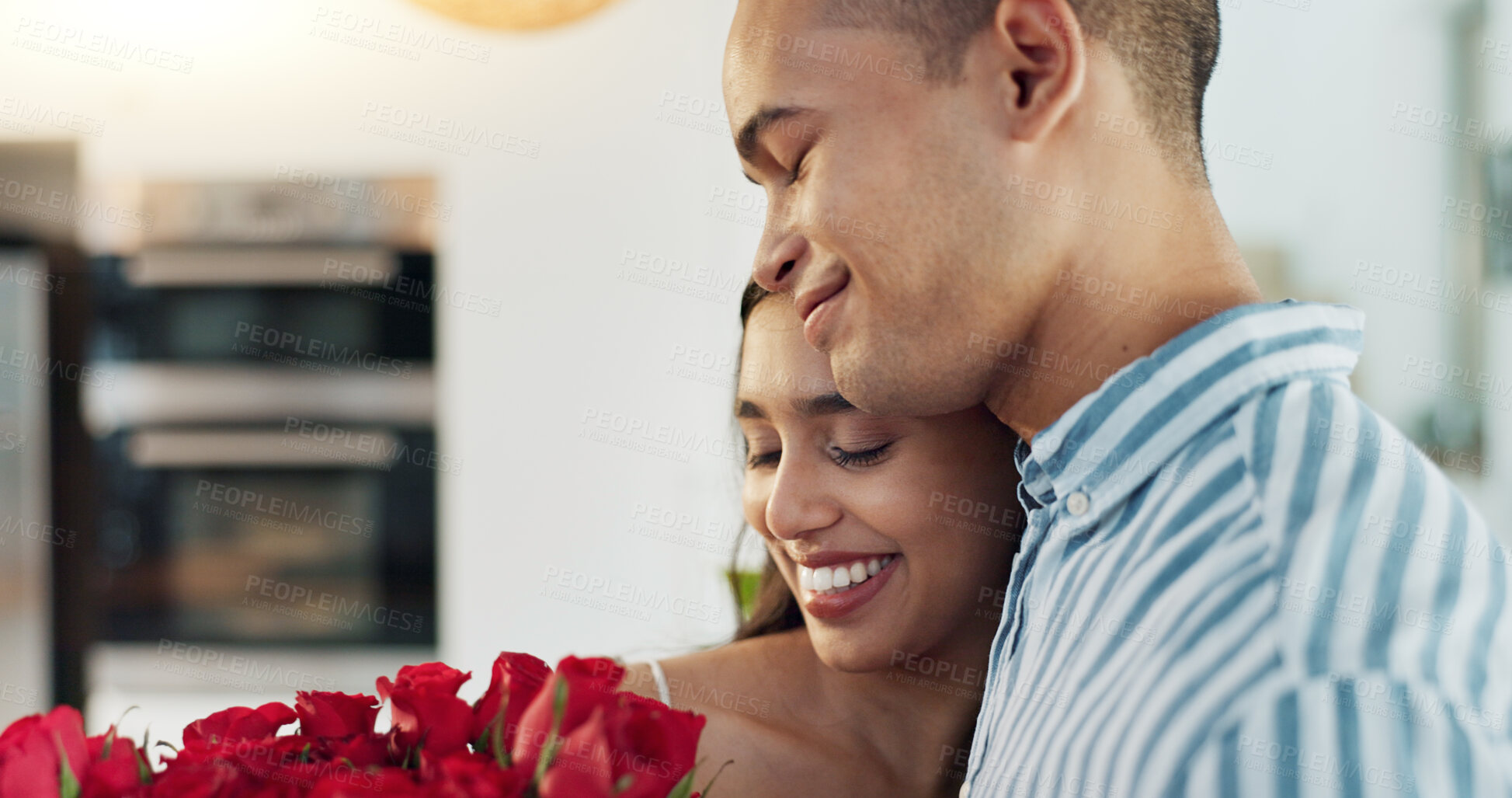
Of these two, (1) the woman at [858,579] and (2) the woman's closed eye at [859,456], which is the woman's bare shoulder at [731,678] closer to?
(1) the woman at [858,579]

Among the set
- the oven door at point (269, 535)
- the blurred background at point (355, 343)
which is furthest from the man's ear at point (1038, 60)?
the oven door at point (269, 535)

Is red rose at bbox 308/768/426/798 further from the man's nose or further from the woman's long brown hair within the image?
the woman's long brown hair

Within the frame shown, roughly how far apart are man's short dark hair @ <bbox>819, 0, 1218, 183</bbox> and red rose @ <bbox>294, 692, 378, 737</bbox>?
548 mm

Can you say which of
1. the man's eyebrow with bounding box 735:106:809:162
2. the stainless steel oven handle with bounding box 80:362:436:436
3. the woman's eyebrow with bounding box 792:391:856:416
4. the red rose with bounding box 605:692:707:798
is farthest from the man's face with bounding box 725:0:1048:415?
the stainless steel oven handle with bounding box 80:362:436:436

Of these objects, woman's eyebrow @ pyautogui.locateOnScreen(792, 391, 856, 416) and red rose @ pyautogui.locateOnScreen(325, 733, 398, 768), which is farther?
woman's eyebrow @ pyautogui.locateOnScreen(792, 391, 856, 416)

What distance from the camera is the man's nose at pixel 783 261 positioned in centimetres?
77

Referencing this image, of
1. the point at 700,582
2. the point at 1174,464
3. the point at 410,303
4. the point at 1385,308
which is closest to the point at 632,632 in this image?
the point at 700,582

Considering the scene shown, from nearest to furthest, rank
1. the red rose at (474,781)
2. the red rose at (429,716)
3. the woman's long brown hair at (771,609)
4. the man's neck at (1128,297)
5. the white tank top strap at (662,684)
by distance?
the red rose at (474,781) → the red rose at (429,716) → the man's neck at (1128,297) → the white tank top strap at (662,684) → the woman's long brown hair at (771,609)

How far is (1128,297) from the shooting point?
71 centimetres

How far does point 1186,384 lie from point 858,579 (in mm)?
396

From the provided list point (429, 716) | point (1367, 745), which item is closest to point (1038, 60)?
point (1367, 745)

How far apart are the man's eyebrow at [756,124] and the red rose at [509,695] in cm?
41

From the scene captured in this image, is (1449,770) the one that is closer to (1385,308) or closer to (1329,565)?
(1329,565)

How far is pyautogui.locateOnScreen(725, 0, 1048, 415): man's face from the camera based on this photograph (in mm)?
710
